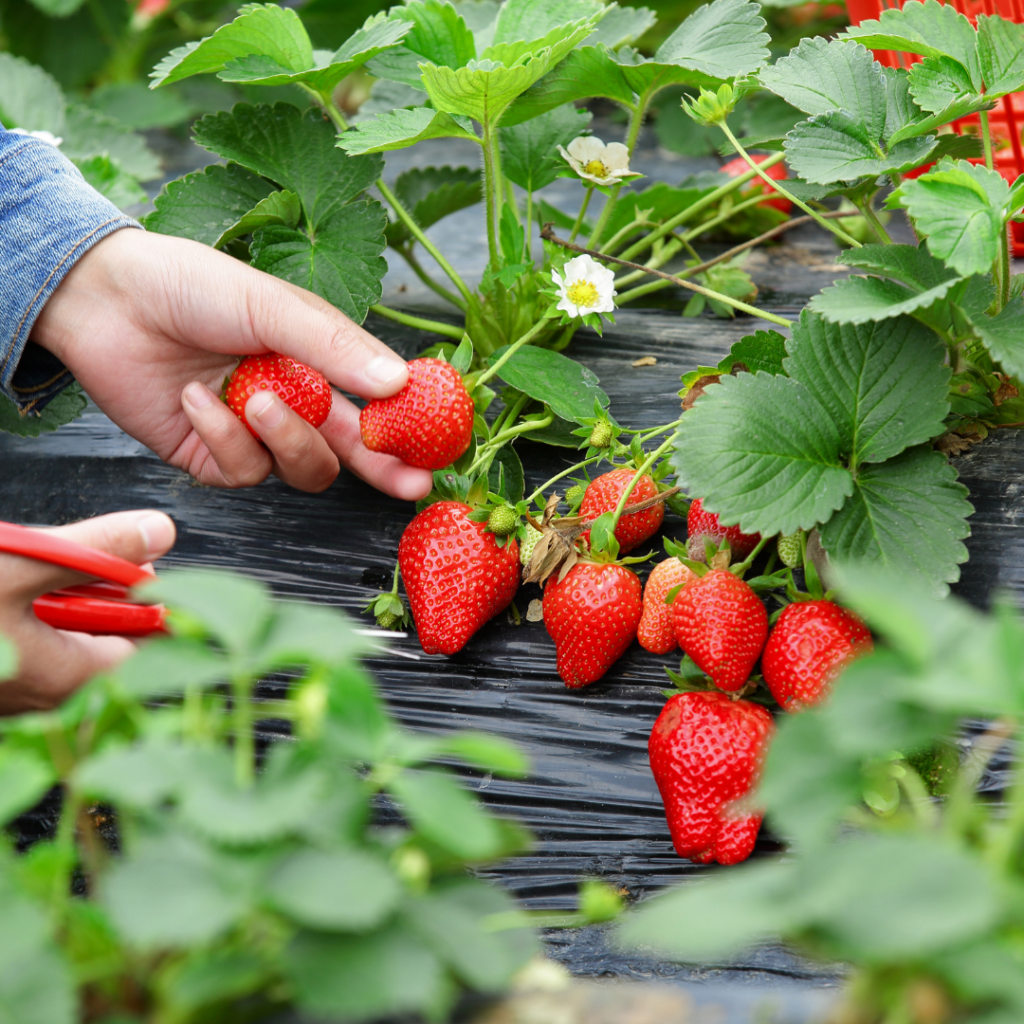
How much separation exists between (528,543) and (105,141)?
1215mm

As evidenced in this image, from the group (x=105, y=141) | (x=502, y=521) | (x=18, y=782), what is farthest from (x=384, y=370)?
(x=105, y=141)

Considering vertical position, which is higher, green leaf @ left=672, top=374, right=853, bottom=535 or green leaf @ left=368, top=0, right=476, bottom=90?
green leaf @ left=368, top=0, right=476, bottom=90

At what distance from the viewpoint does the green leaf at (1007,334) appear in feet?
2.21

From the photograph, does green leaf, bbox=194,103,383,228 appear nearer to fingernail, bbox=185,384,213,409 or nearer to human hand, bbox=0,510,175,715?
fingernail, bbox=185,384,213,409

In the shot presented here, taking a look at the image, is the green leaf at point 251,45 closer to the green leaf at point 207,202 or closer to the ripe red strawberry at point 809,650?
the green leaf at point 207,202

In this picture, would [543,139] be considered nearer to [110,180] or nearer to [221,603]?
[110,180]

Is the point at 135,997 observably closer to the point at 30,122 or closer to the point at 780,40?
the point at 30,122

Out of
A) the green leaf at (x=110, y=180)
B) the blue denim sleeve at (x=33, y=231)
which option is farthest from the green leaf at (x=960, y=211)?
the green leaf at (x=110, y=180)

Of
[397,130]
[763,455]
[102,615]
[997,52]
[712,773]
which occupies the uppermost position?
[997,52]

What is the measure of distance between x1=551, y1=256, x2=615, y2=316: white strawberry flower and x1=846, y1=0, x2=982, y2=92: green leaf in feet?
1.04

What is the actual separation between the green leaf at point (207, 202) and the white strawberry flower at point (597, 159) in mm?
354

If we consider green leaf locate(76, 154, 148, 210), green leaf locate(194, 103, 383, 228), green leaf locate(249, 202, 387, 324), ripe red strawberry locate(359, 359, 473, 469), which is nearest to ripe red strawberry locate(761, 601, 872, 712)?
ripe red strawberry locate(359, 359, 473, 469)

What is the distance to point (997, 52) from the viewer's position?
804 mm

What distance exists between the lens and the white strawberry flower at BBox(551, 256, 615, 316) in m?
0.97
